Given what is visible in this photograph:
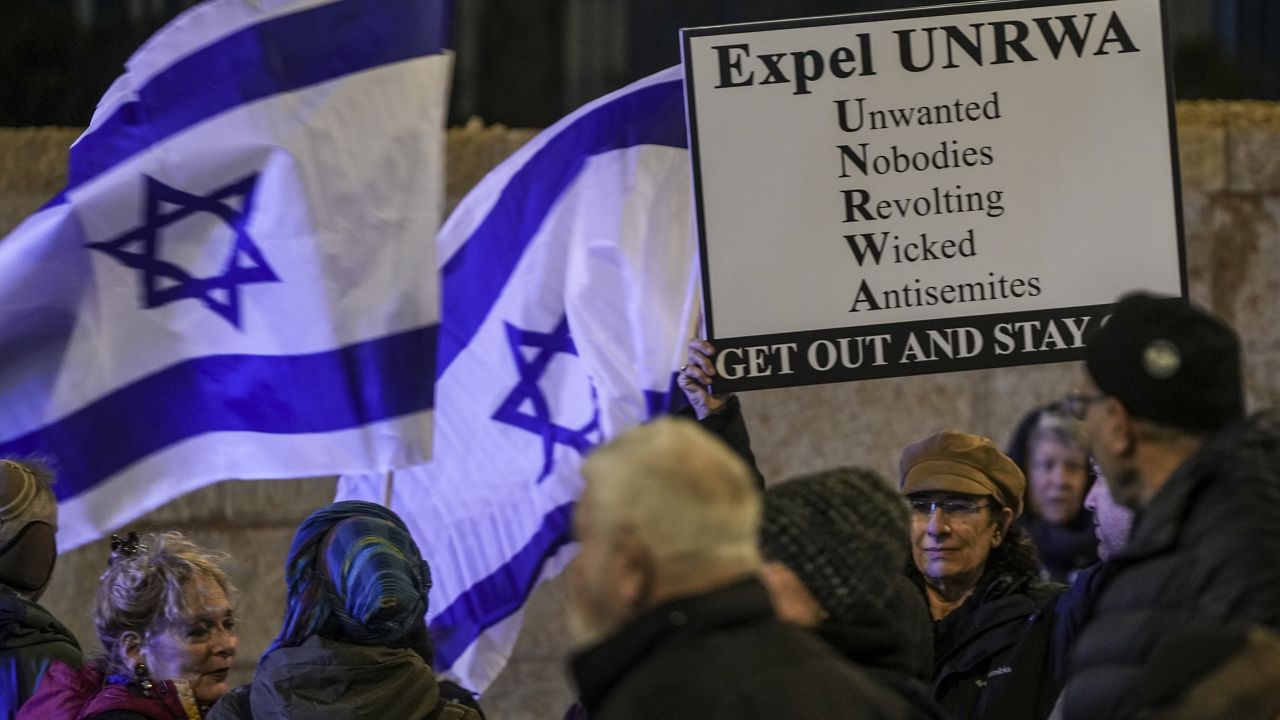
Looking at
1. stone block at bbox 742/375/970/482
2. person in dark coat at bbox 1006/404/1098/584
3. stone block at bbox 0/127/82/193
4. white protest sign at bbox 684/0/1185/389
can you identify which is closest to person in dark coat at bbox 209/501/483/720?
white protest sign at bbox 684/0/1185/389

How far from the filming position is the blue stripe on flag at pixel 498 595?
5742 millimetres

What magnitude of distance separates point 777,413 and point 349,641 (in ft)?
11.0

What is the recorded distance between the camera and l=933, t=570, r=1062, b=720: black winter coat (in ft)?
13.5

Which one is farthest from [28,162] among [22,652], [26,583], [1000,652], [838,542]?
[838,542]

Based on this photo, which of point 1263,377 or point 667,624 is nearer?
point 667,624

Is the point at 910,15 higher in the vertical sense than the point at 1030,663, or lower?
higher

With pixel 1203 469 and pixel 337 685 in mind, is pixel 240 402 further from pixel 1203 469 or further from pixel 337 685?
pixel 1203 469

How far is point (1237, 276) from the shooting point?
7.12 metres

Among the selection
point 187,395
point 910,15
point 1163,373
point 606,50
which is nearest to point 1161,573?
point 1163,373

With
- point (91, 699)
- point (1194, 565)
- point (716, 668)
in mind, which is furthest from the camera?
point (91, 699)

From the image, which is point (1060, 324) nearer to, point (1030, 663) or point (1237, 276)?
point (1030, 663)

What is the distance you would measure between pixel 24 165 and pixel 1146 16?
4.24 metres

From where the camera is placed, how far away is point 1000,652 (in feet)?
14.2

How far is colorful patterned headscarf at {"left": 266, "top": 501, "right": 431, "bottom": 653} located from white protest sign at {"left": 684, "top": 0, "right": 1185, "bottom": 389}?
0.96 meters
